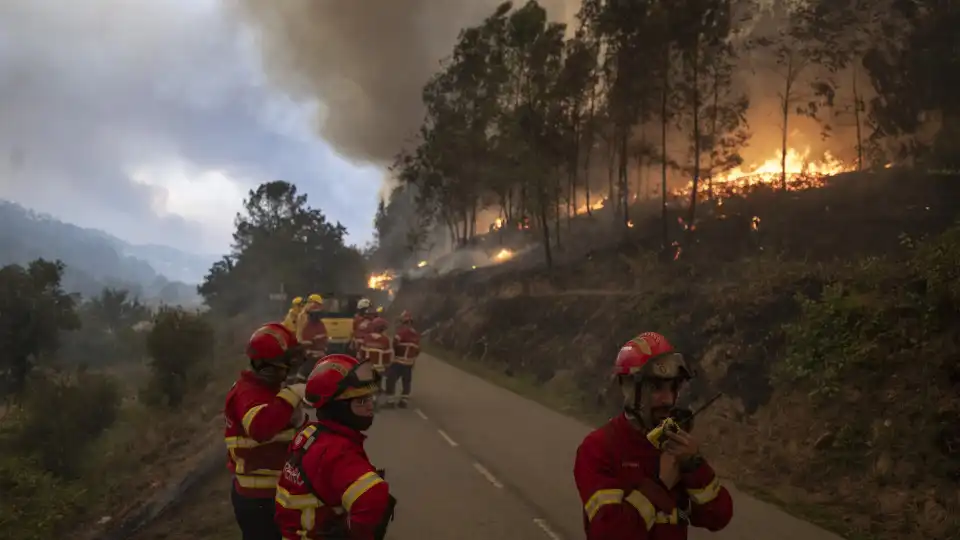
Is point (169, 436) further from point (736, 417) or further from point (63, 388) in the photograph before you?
point (736, 417)

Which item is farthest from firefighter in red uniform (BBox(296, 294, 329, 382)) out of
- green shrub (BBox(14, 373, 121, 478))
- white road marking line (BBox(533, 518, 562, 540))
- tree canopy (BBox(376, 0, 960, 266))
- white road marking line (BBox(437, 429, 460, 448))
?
tree canopy (BBox(376, 0, 960, 266))

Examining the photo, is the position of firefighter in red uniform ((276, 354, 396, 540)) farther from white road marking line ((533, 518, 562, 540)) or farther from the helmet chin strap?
white road marking line ((533, 518, 562, 540))

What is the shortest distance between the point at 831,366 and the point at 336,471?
8803 mm

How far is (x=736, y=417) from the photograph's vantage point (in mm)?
11188

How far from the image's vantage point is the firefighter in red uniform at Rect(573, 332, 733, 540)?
2.62 meters

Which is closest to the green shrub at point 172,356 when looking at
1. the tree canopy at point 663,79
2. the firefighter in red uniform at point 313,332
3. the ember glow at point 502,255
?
the firefighter in red uniform at point 313,332

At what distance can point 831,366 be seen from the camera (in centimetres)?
977

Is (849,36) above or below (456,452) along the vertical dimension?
above

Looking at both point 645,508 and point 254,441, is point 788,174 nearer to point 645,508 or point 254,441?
point 254,441

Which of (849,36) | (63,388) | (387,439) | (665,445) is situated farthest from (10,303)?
(849,36)

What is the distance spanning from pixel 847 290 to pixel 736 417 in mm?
2577

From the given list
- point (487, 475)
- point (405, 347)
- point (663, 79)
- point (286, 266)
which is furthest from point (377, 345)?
point (286, 266)

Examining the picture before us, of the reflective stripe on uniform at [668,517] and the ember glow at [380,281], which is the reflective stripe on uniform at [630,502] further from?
the ember glow at [380,281]

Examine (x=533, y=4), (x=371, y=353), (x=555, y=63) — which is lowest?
(x=371, y=353)
